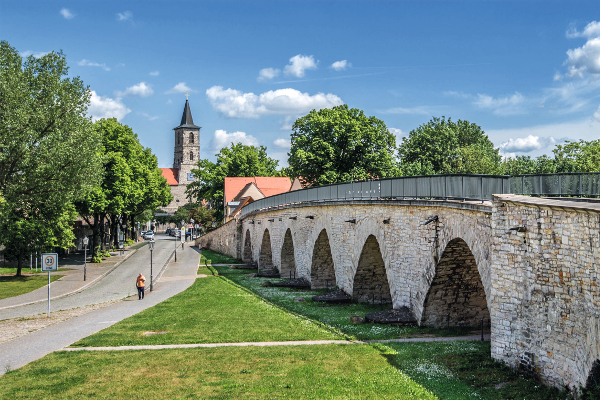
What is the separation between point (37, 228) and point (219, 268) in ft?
44.2

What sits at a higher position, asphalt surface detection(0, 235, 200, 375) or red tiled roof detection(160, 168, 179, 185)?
red tiled roof detection(160, 168, 179, 185)

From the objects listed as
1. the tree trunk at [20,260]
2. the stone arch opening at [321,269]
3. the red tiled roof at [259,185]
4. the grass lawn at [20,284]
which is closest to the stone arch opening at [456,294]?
the stone arch opening at [321,269]

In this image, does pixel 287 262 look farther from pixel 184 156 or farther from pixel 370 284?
pixel 184 156

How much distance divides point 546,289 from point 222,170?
68.2m

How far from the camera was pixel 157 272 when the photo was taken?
125 feet

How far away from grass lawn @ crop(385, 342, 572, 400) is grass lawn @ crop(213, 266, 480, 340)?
4.61 feet

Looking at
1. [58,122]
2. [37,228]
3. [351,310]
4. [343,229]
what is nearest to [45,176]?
[58,122]

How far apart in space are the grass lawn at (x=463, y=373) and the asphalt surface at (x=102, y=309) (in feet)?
32.6

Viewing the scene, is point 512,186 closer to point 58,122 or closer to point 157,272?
point 58,122

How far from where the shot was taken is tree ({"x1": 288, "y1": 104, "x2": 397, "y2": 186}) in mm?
45688

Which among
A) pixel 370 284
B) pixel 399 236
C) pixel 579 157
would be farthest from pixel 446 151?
pixel 399 236

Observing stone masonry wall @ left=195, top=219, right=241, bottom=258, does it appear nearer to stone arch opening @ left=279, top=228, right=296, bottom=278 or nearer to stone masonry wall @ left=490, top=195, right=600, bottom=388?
stone arch opening @ left=279, top=228, right=296, bottom=278

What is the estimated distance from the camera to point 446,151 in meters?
66.6

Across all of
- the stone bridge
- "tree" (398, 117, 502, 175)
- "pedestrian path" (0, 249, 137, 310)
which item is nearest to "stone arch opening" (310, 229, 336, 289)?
the stone bridge
